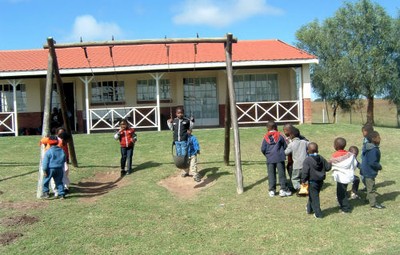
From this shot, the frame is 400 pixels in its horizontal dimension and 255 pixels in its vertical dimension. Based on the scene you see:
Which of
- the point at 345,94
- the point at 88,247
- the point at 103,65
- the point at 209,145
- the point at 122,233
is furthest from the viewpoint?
the point at 345,94

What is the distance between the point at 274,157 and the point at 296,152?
42cm

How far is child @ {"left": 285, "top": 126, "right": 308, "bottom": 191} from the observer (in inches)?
301

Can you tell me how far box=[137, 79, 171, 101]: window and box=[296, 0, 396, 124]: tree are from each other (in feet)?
34.6

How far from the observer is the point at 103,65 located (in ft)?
58.9

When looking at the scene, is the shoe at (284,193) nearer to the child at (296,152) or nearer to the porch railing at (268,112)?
the child at (296,152)

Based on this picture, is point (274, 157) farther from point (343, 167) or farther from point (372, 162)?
point (372, 162)

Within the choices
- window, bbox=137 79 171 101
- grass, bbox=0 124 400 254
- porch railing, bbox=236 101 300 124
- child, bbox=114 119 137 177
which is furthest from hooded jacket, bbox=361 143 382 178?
window, bbox=137 79 171 101

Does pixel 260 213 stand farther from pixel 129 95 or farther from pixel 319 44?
pixel 319 44

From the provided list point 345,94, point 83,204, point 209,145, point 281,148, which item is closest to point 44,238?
point 83,204

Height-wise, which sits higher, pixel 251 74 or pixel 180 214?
pixel 251 74

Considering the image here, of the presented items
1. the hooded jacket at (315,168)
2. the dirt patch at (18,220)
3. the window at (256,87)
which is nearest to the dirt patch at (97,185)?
the dirt patch at (18,220)

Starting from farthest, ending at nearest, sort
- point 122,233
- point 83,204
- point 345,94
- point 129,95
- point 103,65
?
point 345,94, point 129,95, point 103,65, point 83,204, point 122,233

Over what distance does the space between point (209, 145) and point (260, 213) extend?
6.71m

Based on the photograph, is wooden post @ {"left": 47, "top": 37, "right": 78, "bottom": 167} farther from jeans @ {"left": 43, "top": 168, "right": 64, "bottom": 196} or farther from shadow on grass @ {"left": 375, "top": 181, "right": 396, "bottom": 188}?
shadow on grass @ {"left": 375, "top": 181, "right": 396, "bottom": 188}
